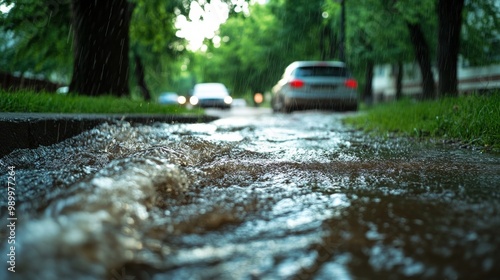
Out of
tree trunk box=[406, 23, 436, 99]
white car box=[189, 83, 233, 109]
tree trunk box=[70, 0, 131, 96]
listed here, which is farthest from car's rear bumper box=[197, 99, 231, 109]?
tree trunk box=[70, 0, 131, 96]

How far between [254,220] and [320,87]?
446 inches

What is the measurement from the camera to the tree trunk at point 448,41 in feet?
32.3

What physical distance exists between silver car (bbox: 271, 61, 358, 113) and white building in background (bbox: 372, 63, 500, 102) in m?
2.52

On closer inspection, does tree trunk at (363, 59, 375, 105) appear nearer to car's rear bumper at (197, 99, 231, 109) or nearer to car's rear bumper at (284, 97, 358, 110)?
car's rear bumper at (197, 99, 231, 109)

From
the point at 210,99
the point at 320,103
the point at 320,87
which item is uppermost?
the point at 320,87

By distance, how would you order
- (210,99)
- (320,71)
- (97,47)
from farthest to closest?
(210,99) < (320,71) < (97,47)

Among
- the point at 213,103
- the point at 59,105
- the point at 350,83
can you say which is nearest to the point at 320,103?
the point at 350,83

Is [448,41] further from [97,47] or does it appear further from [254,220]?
[254,220]

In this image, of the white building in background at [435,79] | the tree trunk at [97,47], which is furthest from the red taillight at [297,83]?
the tree trunk at [97,47]

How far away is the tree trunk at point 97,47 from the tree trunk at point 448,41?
285 inches

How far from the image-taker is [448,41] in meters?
10.2

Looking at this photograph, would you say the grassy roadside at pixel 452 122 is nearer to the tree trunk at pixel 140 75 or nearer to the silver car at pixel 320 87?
the silver car at pixel 320 87

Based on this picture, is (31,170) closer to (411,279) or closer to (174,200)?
(174,200)

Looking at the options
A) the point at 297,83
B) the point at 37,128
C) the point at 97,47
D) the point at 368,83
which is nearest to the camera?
the point at 37,128
